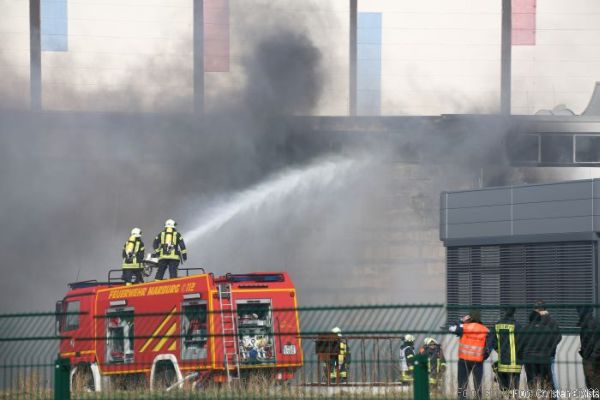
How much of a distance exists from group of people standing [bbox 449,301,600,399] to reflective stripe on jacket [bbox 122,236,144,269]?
8.25m

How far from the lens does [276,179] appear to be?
40531 millimetres

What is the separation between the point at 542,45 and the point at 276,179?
1387 cm

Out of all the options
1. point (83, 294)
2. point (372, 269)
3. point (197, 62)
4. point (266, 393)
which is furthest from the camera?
point (197, 62)

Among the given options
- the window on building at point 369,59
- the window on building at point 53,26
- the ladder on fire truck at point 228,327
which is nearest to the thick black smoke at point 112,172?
the window on building at point 53,26

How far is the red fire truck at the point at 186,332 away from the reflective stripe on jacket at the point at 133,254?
6.17 feet

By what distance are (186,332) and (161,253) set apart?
4.92 meters

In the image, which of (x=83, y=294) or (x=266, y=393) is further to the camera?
(x=83, y=294)

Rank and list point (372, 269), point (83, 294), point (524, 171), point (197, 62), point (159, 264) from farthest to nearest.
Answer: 1. point (197, 62)
2. point (372, 269)
3. point (524, 171)
4. point (159, 264)
5. point (83, 294)

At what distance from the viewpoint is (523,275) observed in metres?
21.0

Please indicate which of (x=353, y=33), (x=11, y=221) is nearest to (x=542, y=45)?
(x=353, y=33)

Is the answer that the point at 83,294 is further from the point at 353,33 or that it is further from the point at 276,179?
the point at 353,33

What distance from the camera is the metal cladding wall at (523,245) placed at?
20.1 meters

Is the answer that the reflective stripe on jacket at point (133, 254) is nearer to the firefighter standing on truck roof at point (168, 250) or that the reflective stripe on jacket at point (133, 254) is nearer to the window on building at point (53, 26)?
→ the firefighter standing on truck roof at point (168, 250)

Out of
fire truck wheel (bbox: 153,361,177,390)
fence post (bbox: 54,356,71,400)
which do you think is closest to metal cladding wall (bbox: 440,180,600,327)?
fire truck wheel (bbox: 153,361,177,390)
